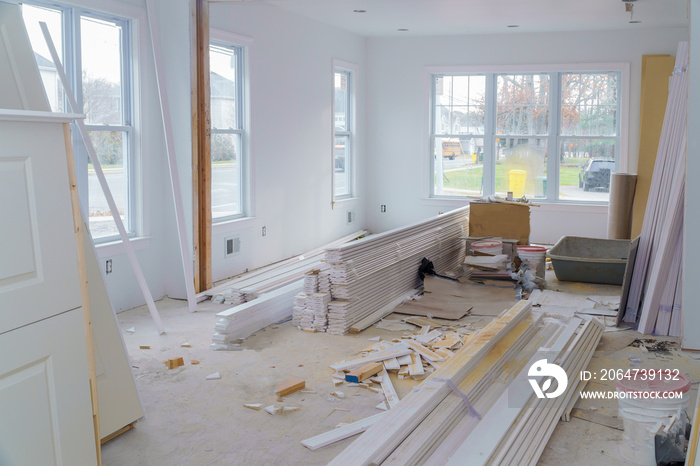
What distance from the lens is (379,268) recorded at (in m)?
5.90

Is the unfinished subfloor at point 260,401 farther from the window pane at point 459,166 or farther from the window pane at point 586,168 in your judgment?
the window pane at point 459,166

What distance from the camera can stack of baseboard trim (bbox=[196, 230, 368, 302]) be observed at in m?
6.32

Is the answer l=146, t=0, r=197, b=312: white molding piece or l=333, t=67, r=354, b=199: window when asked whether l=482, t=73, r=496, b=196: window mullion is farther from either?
l=146, t=0, r=197, b=312: white molding piece

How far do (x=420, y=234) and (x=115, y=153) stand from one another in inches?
121

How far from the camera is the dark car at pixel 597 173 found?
9.78 metres

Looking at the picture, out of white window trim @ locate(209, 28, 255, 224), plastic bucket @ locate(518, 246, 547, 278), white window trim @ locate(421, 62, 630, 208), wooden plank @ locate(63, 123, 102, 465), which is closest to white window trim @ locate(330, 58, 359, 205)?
white window trim @ locate(421, 62, 630, 208)

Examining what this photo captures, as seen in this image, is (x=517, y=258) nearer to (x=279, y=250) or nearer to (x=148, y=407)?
A: (x=279, y=250)

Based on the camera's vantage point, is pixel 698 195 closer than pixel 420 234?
Yes

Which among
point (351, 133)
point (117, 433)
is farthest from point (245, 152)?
point (117, 433)

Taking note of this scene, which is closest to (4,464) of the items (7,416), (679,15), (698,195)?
(7,416)

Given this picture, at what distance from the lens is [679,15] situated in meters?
8.12

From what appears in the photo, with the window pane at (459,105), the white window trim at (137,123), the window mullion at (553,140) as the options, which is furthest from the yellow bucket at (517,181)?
the white window trim at (137,123)

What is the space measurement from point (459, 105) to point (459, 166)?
3.08 ft

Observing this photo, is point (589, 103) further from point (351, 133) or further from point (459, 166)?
point (351, 133)
